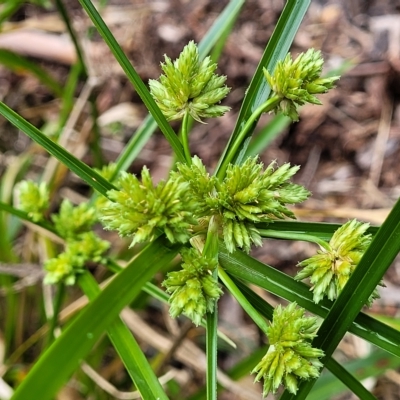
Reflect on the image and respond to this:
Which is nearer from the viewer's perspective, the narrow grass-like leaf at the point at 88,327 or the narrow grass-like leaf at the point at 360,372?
the narrow grass-like leaf at the point at 88,327

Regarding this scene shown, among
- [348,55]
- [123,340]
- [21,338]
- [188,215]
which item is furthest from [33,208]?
[348,55]

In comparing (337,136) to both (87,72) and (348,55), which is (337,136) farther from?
(87,72)

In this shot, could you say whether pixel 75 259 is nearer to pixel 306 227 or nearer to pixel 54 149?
pixel 54 149

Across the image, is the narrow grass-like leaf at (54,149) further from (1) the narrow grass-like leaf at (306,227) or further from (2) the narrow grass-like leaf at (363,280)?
(2) the narrow grass-like leaf at (363,280)

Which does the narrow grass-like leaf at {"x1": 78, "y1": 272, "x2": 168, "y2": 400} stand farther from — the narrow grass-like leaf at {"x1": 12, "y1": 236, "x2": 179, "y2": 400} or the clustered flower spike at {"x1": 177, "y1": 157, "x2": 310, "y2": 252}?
the clustered flower spike at {"x1": 177, "y1": 157, "x2": 310, "y2": 252}

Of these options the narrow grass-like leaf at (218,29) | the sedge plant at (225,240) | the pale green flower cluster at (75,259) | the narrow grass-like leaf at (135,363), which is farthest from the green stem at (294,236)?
the narrow grass-like leaf at (218,29)

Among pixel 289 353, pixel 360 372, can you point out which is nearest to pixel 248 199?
pixel 289 353

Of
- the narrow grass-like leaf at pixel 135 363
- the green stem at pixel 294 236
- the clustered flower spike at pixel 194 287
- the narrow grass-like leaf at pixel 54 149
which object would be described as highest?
the green stem at pixel 294 236
